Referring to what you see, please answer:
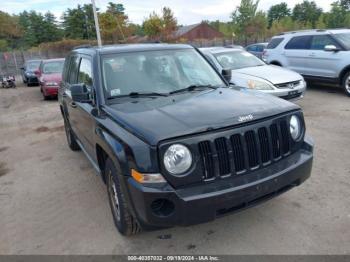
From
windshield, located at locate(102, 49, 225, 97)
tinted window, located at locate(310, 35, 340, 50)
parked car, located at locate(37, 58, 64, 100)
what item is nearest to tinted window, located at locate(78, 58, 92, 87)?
windshield, located at locate(102, 49, 225, 97)

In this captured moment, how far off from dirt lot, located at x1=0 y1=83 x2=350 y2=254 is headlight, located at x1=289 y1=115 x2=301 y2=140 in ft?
3.04

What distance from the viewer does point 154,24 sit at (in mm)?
44375

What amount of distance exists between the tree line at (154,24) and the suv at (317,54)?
1080 inches

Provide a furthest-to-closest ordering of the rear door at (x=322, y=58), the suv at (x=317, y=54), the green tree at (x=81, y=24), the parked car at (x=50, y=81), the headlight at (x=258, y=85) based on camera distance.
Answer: the green tree at (x=81, y=24) → the parked car at (x=50, y=81) → the rear door at (x=322, y=58) → the suv at (x=317, y=54) → the headlight at (x=258, y=85)

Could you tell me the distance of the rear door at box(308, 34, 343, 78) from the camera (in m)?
9.62

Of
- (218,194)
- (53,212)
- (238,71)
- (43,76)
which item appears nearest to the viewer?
(218,194)

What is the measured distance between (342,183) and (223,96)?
2040 mm

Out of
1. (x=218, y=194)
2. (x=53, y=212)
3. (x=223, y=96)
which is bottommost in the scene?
(x=53, y=212)

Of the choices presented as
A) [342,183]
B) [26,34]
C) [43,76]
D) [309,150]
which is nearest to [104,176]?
[309,150]

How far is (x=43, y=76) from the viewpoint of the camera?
13.3 m

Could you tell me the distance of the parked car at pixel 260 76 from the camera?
7.73 meters

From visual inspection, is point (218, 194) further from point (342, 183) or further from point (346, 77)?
point (346, 77)

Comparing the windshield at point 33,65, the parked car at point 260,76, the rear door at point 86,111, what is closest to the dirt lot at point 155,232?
the rear door at point 86,111

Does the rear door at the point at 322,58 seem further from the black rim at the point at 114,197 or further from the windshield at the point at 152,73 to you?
the black rim at the point at 114,197
